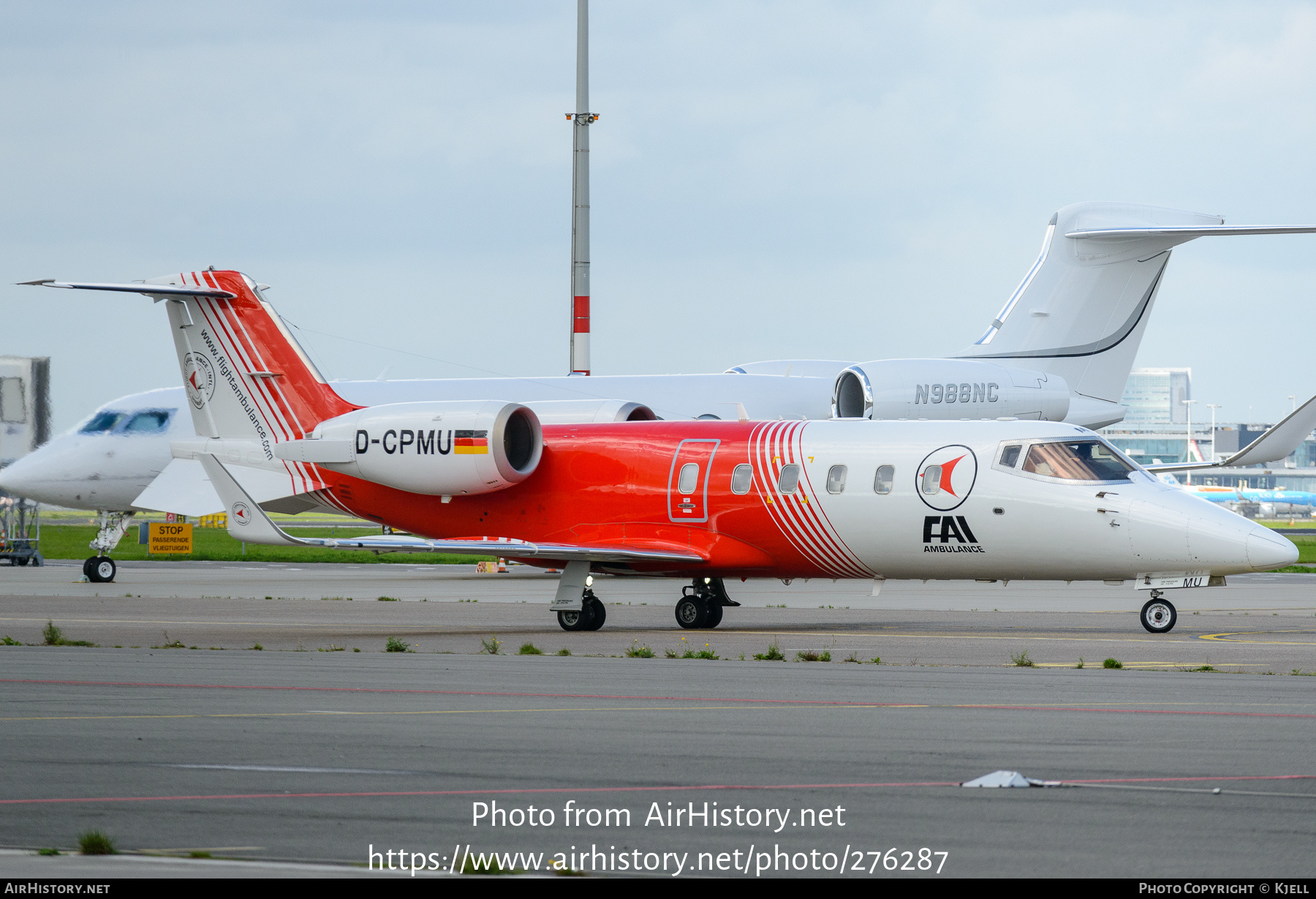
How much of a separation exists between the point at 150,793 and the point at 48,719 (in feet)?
12.7

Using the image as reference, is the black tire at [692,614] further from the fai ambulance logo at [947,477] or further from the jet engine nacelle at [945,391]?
the jet engine nacelle at [945,391]

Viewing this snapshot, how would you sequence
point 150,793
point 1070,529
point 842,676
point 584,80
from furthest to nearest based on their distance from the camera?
point 584,80, point 1070,529, point 842,676, point 150,793

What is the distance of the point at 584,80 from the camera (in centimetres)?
4375

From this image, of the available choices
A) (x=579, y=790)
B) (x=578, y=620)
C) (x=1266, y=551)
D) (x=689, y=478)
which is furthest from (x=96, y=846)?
(x=689, y=478)

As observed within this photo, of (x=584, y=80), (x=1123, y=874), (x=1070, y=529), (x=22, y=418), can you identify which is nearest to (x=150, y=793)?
(x=1123, y=874)

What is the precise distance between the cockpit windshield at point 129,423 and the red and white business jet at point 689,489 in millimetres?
11123

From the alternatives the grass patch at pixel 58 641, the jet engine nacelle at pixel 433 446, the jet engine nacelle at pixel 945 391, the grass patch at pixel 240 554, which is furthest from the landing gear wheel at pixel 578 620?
the grass patch at pixel 240 554

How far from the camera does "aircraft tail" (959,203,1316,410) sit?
1565 inches

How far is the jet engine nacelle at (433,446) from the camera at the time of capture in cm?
2425

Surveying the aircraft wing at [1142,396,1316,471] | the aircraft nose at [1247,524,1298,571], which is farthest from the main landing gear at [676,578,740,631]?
the aircraft wing at [1142,396,1316,471]

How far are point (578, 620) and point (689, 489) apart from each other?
2.63m

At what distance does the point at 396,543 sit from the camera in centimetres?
2162
